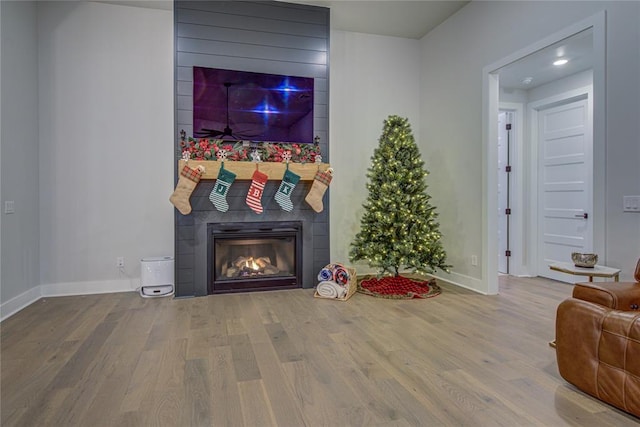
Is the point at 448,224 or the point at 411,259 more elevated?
the point at 448,224

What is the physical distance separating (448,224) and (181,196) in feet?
10.2

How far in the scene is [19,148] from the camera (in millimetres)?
3447

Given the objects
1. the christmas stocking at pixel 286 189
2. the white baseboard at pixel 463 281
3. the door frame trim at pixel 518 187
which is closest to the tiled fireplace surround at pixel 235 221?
the christmas stocking at pixel 286 189

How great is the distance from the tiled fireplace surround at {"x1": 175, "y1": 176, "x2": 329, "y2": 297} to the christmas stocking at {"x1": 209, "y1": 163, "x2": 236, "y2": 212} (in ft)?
0.56

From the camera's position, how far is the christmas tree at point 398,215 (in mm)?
4035

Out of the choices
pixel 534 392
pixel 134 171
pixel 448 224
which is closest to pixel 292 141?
pixel 134 171

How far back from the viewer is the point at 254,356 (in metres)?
2.40

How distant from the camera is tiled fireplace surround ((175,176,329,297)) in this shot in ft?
12.8

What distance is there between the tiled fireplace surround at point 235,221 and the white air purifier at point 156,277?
128 millimetres

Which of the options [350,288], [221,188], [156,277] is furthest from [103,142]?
[350,288]

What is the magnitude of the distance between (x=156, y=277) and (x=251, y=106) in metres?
2.04

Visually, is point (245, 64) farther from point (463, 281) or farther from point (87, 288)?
point (463, 281)

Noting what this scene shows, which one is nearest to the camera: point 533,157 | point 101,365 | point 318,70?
point 101,365

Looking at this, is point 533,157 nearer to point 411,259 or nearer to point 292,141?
point 411,259
